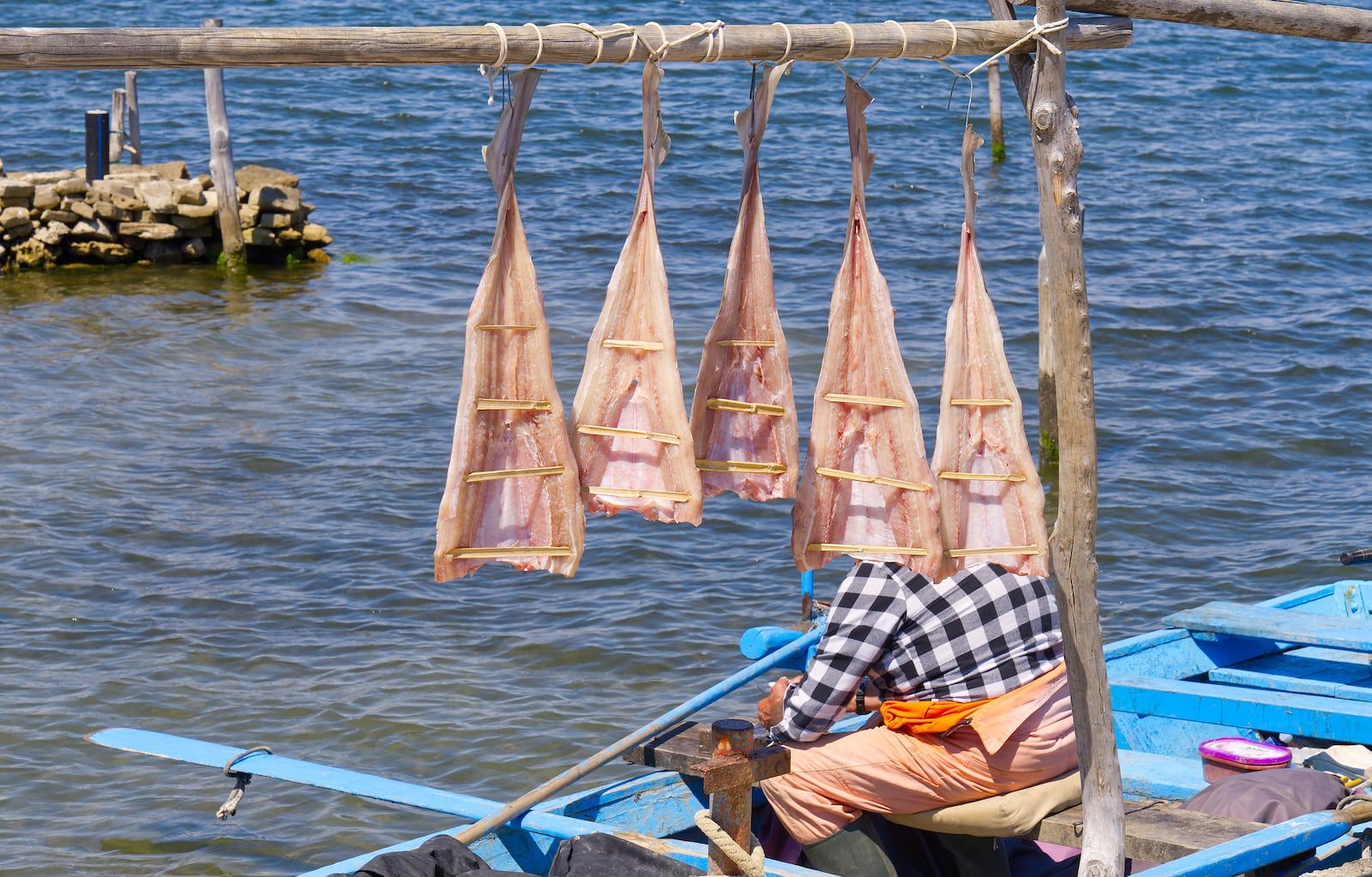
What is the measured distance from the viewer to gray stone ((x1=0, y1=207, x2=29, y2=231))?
1596 centimetres

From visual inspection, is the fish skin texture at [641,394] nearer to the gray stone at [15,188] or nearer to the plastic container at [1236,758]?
the plastic container at [1236,758]

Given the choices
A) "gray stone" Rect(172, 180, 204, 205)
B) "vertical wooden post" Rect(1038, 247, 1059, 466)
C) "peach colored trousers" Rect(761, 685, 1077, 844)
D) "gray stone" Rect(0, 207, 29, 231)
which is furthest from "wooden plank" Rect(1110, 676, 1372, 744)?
"gray stone" Rect(0, 207, 29, 231)

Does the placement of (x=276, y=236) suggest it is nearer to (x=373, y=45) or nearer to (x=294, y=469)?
(x=294, y=469)

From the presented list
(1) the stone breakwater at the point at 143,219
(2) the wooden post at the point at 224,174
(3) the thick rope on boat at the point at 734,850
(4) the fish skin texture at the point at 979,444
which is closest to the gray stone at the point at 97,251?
(1) the stone breakwater at the point at 143,219

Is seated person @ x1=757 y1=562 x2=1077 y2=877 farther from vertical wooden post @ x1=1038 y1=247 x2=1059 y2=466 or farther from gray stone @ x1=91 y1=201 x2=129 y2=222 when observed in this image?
gray stone @ x1=91 y1=201 x2=129 y2=222

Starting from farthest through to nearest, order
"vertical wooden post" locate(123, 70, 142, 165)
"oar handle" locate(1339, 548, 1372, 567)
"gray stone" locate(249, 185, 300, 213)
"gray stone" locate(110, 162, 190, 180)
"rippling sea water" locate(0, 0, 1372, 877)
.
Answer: "vertical wooden post" locate(123, 70, 142, 165) < "gray stone" locate(249, 185, 300, 213) < "gray stone" locate(110, 162, 190, 180) < "rippling sea water" locate(0, 0, 1372, 877) < "oar handle" locate(1339, 548, 1372, 567)

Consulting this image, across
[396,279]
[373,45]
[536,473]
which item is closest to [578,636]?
[536,473]

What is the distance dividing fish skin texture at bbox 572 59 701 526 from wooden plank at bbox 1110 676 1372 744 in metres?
2.87

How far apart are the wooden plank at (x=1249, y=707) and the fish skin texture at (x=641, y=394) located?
9.42ft

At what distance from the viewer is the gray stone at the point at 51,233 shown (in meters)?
16.1

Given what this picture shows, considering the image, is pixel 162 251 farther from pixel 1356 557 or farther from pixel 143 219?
pixel 1356 557

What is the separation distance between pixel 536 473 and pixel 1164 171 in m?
18.1

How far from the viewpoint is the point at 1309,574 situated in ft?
31.0

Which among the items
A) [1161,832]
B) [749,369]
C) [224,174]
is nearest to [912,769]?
[1161,832]
